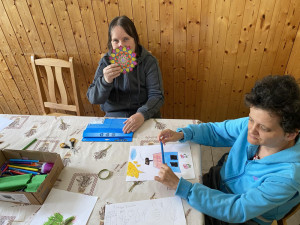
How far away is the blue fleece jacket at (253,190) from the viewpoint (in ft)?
2.51

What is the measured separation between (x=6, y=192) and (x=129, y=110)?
3.52ft

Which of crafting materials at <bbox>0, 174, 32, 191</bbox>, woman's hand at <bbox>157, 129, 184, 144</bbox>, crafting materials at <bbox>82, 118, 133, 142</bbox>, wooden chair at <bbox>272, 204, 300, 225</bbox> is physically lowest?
wooden chair at <bbox>272, 204, 300, 225</bbox>

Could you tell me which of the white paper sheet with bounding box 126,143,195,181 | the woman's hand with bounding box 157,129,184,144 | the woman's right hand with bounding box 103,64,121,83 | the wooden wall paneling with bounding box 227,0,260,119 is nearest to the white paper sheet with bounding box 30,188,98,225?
the white paper sheet with bounding box 126,143,195,181

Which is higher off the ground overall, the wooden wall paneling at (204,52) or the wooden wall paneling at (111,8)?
the wooden wall paneling at (111,8)

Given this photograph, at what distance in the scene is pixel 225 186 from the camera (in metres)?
1.08

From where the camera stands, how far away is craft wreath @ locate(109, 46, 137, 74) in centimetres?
138

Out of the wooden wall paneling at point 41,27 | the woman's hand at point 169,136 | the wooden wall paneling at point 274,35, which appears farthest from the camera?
the wooden wall paneling at point 41,27

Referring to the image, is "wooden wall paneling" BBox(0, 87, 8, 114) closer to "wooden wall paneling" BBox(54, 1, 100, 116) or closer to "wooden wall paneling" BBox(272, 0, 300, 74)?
"wooden wall paneling" BBox(54, 1, 100, 116)

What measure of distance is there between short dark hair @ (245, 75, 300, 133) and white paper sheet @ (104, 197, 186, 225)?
0.51 meters

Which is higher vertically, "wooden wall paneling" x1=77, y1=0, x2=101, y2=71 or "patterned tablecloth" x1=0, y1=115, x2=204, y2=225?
"wooden wall paneling" x1=77, y1=0, x2=101, y2=71

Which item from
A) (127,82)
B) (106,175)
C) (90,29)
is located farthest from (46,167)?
(90,29)

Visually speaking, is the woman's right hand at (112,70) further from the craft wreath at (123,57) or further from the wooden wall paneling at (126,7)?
the wooden wall paneling at (126,7)

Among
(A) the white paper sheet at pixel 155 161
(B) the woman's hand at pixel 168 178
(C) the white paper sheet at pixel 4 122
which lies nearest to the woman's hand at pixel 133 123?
(A) the white paper sheet at pixel 155 161

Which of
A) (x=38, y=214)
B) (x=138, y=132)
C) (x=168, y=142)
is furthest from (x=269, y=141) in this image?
(x=38, y=214)
